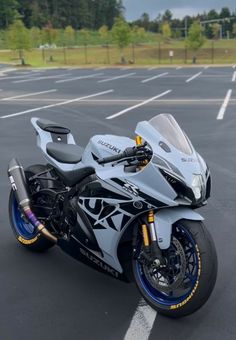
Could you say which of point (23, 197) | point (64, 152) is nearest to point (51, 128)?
point (64, 152)

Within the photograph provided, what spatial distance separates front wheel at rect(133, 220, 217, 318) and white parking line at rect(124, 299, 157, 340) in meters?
0.08

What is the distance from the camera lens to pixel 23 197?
14.4 ft

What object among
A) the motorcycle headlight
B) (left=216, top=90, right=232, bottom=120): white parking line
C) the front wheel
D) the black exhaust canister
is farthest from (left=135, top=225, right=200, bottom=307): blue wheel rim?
(left=216, top=90, right=232, bottom=120): white parking line

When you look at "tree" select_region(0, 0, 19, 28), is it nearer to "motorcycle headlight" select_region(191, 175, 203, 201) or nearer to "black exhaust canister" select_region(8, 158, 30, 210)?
"black exhaust canister" select_region(8, 158, 30, 210)

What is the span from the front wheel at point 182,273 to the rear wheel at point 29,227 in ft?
4.10

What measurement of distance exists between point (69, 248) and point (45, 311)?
55cm

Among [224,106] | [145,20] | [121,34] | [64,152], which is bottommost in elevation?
[224,106]

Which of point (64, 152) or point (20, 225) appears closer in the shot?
point (64, 152)

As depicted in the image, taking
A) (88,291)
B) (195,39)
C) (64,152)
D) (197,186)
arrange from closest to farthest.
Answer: (197,186) < (88,291) < (64,152) < (195,39)

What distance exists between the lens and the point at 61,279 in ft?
13.4

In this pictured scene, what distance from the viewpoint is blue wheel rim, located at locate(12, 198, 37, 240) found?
4.73 metres

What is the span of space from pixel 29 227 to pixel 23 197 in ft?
1.61

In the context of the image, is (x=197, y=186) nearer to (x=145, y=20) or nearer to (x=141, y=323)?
(x=141, y=323)

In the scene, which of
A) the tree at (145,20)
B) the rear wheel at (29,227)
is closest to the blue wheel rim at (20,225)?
the rear wheel at (29,227)
